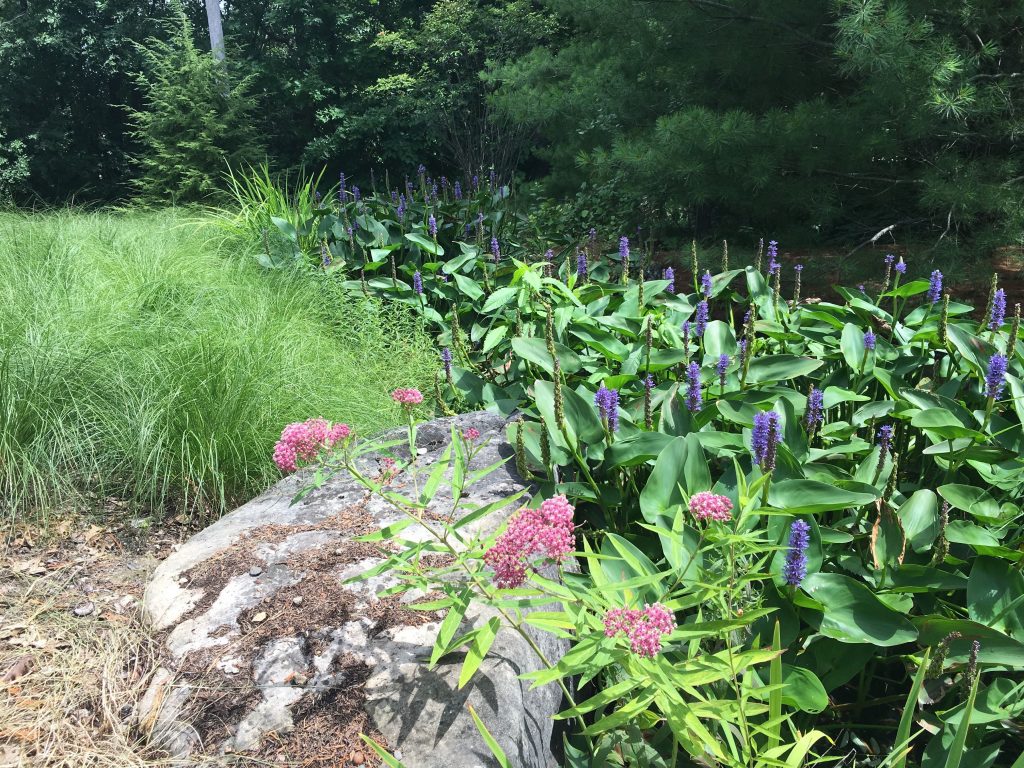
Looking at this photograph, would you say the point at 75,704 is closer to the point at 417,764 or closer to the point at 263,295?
the point at 417,764

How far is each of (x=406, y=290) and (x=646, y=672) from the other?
131 inches

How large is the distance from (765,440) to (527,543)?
727mm

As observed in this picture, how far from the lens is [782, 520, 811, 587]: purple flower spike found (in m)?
1.44

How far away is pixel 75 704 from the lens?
1.52 meters

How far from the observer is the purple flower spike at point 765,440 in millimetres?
1549

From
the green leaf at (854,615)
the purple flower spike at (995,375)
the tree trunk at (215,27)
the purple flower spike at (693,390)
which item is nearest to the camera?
the green leaf at (854,615)

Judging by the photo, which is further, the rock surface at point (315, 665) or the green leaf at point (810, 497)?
the green leaf at point (810, 497)

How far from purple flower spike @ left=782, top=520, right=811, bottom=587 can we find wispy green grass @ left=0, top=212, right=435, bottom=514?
5.56 ft

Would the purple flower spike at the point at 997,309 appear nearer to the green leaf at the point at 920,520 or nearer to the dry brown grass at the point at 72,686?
the green leaf at the point at 920,520

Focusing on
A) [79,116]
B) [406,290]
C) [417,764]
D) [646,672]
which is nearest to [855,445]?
[646,672]

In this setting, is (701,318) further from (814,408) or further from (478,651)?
(478,651)

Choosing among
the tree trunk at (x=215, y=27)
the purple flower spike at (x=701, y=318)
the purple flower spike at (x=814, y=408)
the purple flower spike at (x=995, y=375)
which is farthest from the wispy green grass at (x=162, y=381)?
the tree trunk at (x=215, y=27)

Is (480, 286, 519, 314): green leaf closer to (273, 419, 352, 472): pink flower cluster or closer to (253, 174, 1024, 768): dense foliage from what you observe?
(253, 174, 1024, 768): dense foliage

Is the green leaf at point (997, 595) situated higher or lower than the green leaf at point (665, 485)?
lower
